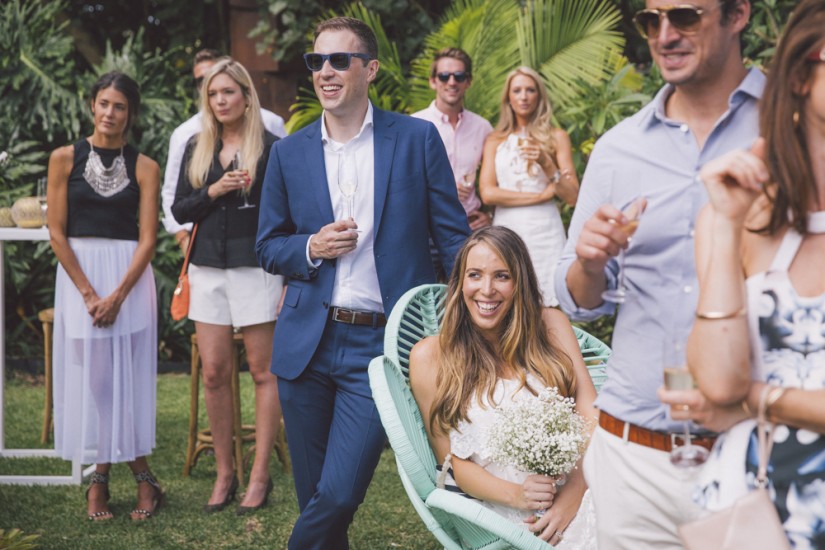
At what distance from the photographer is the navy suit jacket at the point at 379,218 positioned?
150 inches

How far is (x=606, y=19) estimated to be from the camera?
8086 mm

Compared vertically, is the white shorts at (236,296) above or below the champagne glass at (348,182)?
below

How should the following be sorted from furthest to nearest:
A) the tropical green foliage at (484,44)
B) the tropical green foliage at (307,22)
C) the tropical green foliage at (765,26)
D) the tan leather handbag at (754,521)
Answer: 1. the tropical green foliage at (307,22)
2. the tropical green foliage at (484,44)
3. the tropical green foliage at (765,26)
4. the tan leather handbag at (754,521)

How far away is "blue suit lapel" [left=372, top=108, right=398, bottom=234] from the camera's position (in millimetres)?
3814

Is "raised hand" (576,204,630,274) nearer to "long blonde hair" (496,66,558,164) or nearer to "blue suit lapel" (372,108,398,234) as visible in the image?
"blue suit lapel" (372,108,398,234)

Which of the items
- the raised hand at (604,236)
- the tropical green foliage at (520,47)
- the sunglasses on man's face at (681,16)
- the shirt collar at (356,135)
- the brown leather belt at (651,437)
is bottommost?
the brown leather belt at (651,437)

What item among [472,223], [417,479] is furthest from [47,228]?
[417,479]

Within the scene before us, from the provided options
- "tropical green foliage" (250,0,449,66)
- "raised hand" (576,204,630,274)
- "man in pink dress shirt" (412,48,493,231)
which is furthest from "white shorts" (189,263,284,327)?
"tropical green foliage" (250,0,449,66)

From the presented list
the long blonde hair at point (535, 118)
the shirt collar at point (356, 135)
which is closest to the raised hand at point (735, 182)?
the shirt collar at point (356, 135)

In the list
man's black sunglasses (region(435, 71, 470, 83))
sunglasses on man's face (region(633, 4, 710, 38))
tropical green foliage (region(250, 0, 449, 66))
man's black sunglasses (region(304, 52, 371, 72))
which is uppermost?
tropical green foliage (region(250, 0, 449, 66))

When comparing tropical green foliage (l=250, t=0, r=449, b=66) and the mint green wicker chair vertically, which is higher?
tropical green foliage (l=250, t=0, r=449, b=66)

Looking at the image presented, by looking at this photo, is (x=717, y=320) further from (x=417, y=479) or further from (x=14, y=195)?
(x=14, y=195)

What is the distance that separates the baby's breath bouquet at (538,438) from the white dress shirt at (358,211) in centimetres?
85

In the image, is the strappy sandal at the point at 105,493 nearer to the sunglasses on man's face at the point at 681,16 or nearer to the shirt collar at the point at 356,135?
the shirt collar at the point at 356,135
